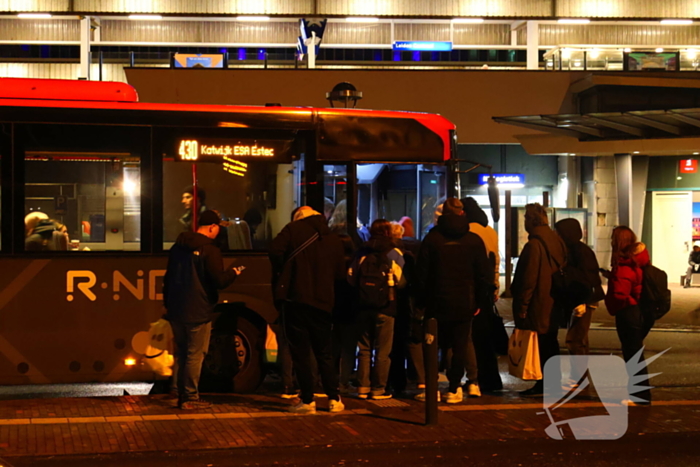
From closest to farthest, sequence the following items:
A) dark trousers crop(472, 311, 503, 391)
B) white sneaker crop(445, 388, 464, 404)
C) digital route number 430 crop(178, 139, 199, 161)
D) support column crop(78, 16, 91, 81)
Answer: white sneaker crop(445, 388, 464, 404), digital route number 430 crop(178, 139, 199, 161), dark trousers crop(472, 311, 503, 391), support column crop(78, 16, 91, 81)

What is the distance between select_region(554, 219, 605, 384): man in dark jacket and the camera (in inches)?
313

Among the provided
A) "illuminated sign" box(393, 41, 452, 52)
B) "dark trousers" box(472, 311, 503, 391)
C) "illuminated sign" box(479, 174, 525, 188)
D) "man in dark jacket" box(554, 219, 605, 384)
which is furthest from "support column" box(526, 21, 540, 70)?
"dark trousers" box(472, 311, 503, 391)

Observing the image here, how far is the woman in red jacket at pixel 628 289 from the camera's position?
771 cm

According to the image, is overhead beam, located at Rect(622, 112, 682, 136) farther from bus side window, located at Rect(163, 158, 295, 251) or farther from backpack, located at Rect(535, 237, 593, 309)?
bus side window, located at Rect(163, 158, 295, 251)

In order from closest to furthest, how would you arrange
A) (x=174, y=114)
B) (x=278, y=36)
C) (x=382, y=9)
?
(x=174, y=114), (x=382, y=9), (x=278, y=36)

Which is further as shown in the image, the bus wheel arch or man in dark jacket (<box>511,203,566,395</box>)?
the bus wheel arch

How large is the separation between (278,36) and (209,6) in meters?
8.05

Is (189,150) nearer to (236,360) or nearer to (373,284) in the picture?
(236,360)

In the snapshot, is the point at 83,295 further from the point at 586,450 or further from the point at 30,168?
the point at 586,450

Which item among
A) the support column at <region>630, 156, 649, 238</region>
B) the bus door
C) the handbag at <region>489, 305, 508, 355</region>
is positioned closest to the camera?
the bus door

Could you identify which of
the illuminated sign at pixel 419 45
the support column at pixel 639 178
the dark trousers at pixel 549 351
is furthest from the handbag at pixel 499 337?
the illuminated sign at pixel 419 45

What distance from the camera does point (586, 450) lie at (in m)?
6.34

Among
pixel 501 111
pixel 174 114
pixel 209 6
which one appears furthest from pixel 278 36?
pixel 174 114

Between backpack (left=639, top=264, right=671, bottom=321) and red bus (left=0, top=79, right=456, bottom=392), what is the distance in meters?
2.66
